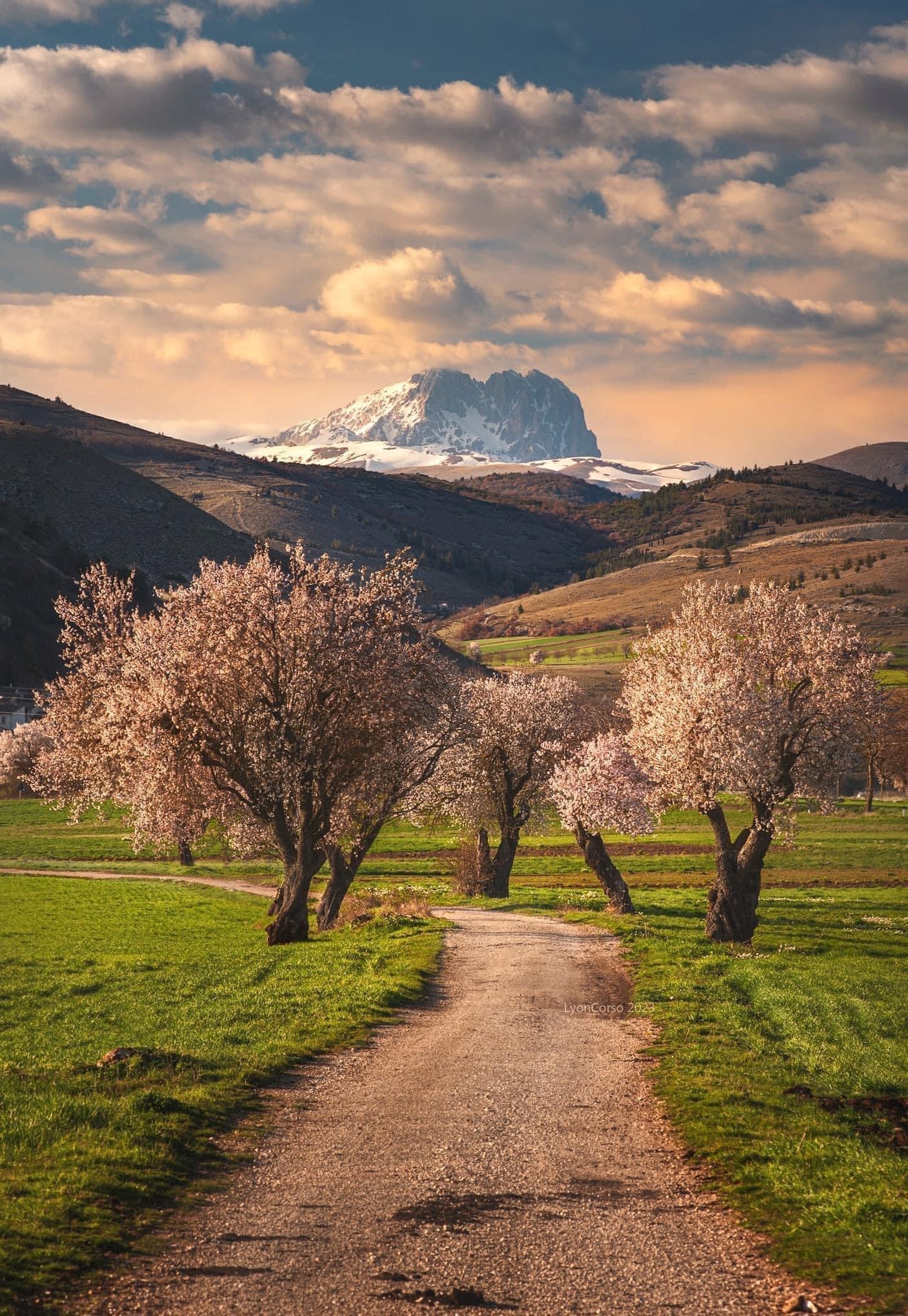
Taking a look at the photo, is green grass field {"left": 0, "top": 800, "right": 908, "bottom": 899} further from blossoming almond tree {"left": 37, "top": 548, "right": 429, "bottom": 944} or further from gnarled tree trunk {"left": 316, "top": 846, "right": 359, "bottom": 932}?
blossoming almond tree {"left": 37, "top": 548, "right": 429, "bottom": 944}

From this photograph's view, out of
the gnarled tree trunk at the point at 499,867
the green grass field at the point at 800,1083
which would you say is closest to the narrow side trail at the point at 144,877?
the gnarled tree trunk at the point at 499,867

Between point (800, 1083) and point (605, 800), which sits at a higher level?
point (605, 800)

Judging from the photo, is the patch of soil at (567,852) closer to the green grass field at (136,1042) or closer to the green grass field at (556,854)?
the green grass field at (556,854)

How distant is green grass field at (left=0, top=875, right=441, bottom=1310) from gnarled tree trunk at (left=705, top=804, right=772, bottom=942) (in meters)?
10.9

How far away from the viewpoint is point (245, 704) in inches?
1406

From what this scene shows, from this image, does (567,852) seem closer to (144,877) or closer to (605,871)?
(144,877)

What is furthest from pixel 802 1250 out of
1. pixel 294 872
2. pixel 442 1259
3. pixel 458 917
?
pixel 458 917

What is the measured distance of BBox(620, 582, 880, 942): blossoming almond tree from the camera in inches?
1542

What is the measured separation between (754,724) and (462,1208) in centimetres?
2953

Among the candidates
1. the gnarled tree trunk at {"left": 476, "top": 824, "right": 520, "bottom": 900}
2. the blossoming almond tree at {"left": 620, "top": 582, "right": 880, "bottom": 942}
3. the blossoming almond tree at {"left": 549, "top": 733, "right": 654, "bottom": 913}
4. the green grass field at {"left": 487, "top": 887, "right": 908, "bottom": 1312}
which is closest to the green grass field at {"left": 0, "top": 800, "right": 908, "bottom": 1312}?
the green grass field at {"left": 487, "top": 887, "right": 908, "bottom": 1312}

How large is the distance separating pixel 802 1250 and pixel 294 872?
27672 millimetres

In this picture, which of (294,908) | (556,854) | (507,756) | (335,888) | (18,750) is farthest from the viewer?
(18,750)

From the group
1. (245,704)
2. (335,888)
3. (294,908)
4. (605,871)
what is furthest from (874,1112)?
(605,871)

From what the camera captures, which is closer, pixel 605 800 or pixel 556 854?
pixel 605 800
